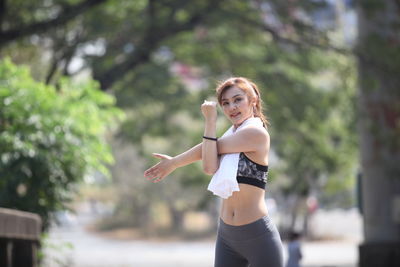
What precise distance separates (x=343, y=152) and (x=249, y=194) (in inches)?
1179

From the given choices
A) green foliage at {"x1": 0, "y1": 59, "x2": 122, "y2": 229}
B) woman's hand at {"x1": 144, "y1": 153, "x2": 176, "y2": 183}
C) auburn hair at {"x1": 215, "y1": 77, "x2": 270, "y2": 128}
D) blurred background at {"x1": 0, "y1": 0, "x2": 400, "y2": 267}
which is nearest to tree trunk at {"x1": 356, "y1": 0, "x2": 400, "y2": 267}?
blurred background at {"x1": 0, "y1": 0, "x2": 400, "y2": 267}

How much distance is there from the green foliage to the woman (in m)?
6.95

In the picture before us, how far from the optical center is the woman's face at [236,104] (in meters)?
4.72

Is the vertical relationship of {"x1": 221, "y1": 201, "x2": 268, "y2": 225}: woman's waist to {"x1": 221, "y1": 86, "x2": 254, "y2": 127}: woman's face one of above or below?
below

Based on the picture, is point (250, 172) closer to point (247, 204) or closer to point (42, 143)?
point (247, 204)

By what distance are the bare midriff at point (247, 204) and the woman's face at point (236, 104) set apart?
388mm

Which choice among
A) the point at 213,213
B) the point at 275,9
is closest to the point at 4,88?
the point at 275,9

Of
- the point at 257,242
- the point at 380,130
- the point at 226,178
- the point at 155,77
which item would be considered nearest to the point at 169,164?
the point at 226,178

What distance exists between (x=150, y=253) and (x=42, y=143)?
20348mm

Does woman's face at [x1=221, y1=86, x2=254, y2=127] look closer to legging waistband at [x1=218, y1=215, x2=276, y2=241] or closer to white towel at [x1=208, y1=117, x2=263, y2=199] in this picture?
white towel at [x1=208, y1=117, x2=263, y2=199]

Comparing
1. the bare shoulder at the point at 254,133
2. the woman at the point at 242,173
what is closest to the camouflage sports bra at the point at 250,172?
the woman at the point at 242,173

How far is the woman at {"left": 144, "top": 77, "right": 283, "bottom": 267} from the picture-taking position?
462cm

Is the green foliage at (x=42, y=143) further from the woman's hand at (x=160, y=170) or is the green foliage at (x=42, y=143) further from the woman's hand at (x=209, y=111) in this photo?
the woman's hand at (x=209, y=111)

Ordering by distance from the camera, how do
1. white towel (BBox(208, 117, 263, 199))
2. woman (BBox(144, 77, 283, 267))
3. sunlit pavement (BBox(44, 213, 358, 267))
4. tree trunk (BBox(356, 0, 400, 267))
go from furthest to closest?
tree trunk (BBox(356, 0, 400, 267)) < sunlit pavement (BBox(44, 213, 358, 267)) < woman (BBox(144, 77, 283, 267)) < white towel (BBox(208, 117, 263, 199))
